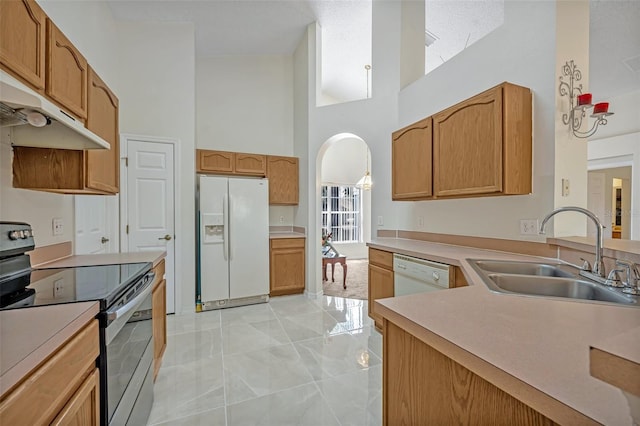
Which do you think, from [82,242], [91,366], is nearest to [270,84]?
[82,242]

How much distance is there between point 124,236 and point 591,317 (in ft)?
12.3

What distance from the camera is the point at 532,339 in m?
0.67

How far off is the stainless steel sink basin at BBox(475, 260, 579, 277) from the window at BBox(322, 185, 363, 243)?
563 cm

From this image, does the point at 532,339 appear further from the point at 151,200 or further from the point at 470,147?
the point at 151,200

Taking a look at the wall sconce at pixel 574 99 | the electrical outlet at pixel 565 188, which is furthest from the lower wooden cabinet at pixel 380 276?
the wall sconce at pixel 574 99

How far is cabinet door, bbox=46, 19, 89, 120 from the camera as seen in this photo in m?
1.36

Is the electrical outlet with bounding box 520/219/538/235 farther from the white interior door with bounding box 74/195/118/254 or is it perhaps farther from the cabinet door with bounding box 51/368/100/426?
the white interior door with bounding box 74/195/118/254

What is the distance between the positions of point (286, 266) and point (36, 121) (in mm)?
3184

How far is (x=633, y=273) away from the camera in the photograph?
1117mm

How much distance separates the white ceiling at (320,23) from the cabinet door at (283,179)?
1750 millimetres

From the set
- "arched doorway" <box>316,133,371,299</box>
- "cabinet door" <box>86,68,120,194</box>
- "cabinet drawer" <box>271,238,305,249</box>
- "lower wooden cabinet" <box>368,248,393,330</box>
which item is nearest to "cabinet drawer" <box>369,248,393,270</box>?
"lower wooden cabinet" <box>368,248,393,330</box>

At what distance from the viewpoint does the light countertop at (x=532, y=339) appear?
1.49ft

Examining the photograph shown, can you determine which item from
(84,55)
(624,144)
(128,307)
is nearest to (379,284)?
(128,307)

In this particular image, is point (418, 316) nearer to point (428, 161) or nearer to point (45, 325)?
point (45, 325)
